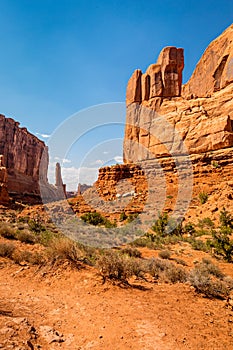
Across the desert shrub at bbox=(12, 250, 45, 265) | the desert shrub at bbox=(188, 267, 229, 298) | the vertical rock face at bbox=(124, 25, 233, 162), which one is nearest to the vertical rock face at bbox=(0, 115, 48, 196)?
the vertical rock face at bbox=(124, 25, 233, 162)

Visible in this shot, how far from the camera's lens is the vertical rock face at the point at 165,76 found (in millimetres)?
35719

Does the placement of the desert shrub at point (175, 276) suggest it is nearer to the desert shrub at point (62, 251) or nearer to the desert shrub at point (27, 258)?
the desert shrub at point (62, 251)

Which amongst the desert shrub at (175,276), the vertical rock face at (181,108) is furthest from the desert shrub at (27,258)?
the vertical rock face at (181,108)

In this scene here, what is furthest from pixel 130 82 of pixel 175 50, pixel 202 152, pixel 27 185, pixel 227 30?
pixel 27 185

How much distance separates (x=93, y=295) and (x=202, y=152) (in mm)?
26260

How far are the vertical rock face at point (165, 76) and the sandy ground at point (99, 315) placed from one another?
36034 millimetres

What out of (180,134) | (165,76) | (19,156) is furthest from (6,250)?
(19,156)

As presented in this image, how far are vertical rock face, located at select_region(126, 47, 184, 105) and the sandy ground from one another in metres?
36.0

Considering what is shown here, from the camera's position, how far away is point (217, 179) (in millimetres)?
24250

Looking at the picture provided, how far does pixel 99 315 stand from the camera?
3568 millimetres

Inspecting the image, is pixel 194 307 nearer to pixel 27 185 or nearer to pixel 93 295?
pixel 93 295

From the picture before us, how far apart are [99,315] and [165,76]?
38999 mm

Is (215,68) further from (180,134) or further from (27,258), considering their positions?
(27,258)

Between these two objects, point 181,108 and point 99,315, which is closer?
point 99,315
